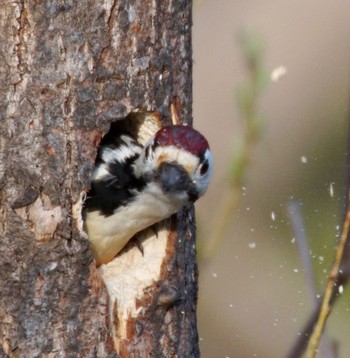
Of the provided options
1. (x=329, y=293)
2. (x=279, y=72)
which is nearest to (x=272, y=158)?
(x=279, y=72)

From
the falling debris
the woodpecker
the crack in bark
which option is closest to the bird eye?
the woodpecker

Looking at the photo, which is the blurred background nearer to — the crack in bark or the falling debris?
the falling debris

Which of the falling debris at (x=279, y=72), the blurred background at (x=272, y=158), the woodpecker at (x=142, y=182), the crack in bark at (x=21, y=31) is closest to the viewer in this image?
the crack in bark at (x=21, y=31)

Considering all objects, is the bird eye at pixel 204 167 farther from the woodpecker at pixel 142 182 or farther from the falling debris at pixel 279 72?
the falling debris at pixel 279 72

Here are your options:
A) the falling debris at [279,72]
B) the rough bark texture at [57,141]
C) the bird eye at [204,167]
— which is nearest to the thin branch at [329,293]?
the bird eye at [204,167]

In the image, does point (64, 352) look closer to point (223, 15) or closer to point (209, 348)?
point (209, 348)

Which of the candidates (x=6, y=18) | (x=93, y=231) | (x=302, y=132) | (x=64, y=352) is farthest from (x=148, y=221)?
(x=302, y=132)
